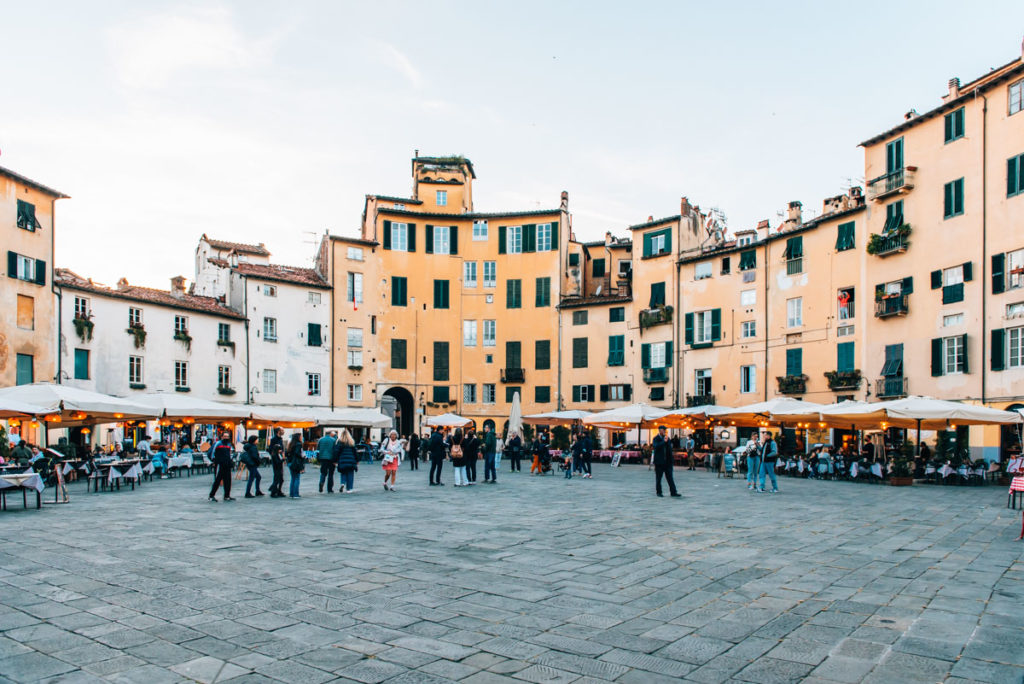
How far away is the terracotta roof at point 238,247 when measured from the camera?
50.1m

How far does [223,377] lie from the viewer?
4062 cm

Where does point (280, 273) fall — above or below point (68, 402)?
above

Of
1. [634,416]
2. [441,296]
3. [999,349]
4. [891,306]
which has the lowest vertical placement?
[634,416]

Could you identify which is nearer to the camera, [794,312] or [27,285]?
[27,285]

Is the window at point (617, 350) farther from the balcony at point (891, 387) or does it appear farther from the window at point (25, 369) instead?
the window at point (25, 369)

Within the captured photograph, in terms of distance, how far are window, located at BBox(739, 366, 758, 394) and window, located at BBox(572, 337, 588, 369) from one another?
10106 millimetres

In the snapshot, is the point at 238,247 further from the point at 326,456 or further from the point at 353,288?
the point at 326,456

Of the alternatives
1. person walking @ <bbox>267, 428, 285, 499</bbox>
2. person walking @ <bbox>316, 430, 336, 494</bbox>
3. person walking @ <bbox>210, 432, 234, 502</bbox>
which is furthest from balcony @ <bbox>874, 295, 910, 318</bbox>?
person walking @ <bbox>210, 432, 234, 502</bbox>

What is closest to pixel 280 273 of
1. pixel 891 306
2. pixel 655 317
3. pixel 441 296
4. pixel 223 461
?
pixel 441 296

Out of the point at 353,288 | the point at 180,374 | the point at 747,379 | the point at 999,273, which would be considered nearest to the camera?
the point at 999,273

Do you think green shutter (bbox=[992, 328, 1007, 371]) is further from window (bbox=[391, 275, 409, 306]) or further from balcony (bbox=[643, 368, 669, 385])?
window (bbox=[391, 275, 409, 306])

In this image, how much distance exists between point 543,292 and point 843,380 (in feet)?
64.4

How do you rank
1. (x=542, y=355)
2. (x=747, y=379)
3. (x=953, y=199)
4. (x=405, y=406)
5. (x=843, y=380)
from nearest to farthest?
1. (x=953, y=199)
2. (x=843, y=380)
3. (x=747, y=379)
4. (x=542, y=355)
5. (x=405, y=406)

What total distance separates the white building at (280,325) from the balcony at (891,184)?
29429 millimetres
